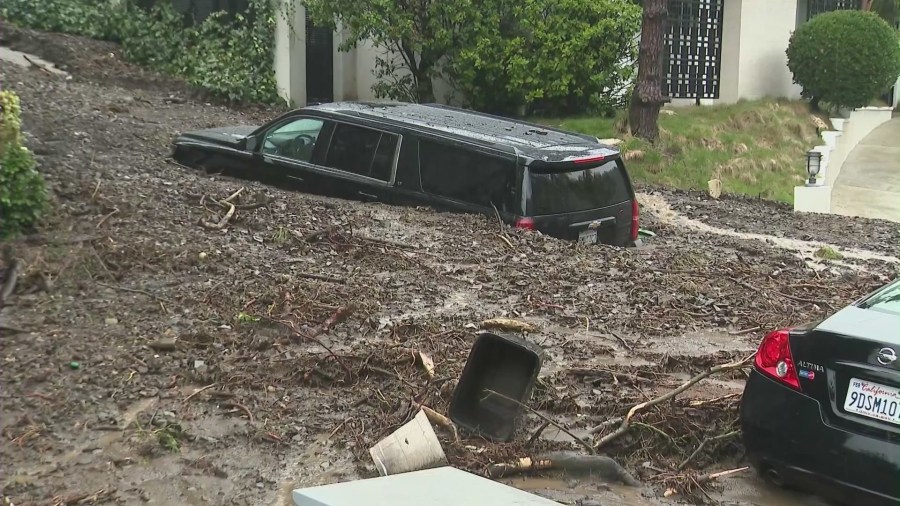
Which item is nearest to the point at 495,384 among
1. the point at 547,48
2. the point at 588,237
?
the point at 588,237

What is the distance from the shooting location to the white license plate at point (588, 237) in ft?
27.8

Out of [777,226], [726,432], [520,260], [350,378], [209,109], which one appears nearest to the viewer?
[726,432]

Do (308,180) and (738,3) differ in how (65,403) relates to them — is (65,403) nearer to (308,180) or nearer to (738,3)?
(308,180)

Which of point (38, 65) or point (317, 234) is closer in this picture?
point (317, 234)

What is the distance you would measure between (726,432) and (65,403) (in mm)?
3548

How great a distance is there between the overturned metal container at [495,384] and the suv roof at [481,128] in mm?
3210

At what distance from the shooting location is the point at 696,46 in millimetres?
20922

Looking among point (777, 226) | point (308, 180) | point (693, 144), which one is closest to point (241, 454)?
point (308, 180)

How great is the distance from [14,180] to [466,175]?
378cm

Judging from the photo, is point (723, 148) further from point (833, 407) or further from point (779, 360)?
point (833, 407)

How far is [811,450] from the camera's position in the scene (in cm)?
416

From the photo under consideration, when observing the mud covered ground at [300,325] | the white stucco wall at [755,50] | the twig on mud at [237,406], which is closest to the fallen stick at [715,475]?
the mud covered ground at [300,325]

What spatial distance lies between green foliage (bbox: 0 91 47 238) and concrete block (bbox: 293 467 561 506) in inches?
166

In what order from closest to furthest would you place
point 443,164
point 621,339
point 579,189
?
point 621,339 → point 579,189 → point 443,164
